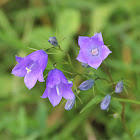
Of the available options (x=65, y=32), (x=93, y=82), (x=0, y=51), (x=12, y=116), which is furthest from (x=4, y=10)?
(x=93, y=82)

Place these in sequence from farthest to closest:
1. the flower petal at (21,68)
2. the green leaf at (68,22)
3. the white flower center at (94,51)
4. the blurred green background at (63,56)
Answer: the green leaf at (68,22)
the blurred green background at (63,56)
the white flower center at (94,51)
the flower petal at (21,68)

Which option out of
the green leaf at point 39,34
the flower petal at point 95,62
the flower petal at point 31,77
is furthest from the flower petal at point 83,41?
the green leaf at point 39,34

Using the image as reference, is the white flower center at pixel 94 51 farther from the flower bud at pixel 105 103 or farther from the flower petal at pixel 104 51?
the flower bud at pixel 105 103

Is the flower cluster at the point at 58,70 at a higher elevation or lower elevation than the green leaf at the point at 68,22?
higher

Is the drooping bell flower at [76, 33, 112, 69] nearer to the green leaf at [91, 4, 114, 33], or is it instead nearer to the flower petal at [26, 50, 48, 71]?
the flower petal at [26, 50, 48, 71]

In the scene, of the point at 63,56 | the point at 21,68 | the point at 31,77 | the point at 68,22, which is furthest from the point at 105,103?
the point at 68,22

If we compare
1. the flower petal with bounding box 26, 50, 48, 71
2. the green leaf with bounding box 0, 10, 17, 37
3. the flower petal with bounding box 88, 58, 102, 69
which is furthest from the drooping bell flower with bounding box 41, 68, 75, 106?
the green leaf with bounding box 0, 10, 17, 37
